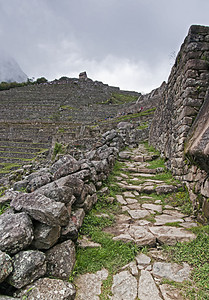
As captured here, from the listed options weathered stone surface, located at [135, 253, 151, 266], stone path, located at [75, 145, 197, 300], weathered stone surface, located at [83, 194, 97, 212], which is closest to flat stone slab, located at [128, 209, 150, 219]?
stone path, located at [75, 145, 197, 300]

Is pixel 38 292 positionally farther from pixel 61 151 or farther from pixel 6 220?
pixel 61 151

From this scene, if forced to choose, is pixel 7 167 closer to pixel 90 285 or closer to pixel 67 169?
pixel 67 169

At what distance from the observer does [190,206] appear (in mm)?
3391

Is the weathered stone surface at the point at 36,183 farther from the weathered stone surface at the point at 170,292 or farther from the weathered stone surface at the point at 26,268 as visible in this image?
the weathered stone surface at the point at 170,292

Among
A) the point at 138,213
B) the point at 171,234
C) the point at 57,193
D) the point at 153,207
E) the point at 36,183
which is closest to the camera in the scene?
the point at 57,193

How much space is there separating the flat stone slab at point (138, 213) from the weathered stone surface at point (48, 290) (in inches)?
73.7

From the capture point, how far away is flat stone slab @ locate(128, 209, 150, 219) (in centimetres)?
326

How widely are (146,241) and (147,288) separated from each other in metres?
0.71

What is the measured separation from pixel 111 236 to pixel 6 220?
4.83ft

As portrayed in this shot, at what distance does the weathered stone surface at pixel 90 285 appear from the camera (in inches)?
65.1

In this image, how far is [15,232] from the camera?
5.23 feet

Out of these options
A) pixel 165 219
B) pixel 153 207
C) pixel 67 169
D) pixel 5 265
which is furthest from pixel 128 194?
pixel 5 265

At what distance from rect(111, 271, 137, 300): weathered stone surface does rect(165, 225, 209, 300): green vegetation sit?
1.57 feet

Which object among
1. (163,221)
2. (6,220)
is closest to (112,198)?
(163,221)
